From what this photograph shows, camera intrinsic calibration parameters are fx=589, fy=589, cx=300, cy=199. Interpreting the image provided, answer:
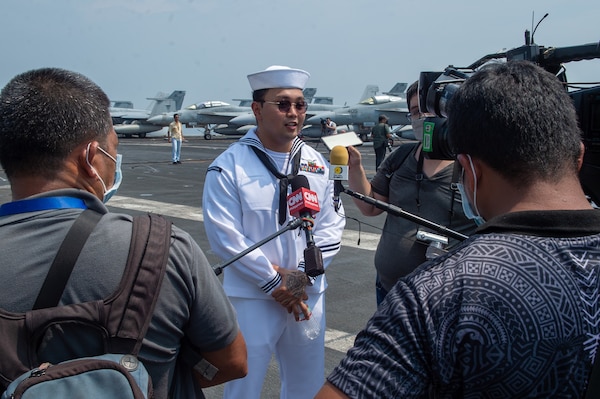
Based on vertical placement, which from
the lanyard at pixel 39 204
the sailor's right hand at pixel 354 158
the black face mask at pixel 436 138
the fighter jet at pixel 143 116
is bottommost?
the fighter jet at pixel 143 116

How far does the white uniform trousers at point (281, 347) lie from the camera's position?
10.2 ft

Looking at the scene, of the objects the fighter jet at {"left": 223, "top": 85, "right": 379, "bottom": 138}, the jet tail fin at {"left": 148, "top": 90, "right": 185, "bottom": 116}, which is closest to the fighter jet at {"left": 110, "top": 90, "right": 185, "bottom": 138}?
the jet tail fin at {"left": 148, "top": 90, "right": 185, "bottom": 116}

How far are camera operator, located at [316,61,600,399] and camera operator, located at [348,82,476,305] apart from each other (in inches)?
70.9

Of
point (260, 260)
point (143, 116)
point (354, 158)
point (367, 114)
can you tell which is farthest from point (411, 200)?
point (143, 116)

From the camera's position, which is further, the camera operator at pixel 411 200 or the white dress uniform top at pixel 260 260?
the camera operator at pixel 411 200

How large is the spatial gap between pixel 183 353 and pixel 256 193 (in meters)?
1.49

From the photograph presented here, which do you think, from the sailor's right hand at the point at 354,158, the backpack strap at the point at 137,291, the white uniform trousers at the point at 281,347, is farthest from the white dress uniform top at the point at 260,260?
the backpack strap at the point at 137,291

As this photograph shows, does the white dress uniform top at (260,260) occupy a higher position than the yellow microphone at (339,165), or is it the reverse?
the yellow microphone at (339,165)

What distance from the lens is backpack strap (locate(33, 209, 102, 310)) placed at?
Answer: 1.53m

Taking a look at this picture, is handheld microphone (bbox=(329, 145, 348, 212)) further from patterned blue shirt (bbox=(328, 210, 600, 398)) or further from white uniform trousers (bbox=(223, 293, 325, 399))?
patterned blue shirt (bbox=(328, 210, 600, 398))

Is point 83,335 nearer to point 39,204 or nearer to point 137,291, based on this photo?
point 137,291

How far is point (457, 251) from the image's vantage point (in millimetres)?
1328

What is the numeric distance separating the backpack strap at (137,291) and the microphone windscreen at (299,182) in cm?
153

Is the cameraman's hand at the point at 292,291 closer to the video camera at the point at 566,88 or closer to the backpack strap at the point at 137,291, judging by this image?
the video camera at the point at 566,88
